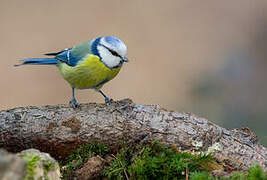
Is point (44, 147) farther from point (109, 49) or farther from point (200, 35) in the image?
point (200, 35)

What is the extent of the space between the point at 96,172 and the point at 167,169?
Answer: 340 mm

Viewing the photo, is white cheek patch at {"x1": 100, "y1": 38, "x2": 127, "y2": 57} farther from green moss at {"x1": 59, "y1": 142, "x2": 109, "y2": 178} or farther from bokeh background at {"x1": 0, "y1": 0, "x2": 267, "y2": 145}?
bokeh background at {"x1": 0, "y1": 0, "x2": 267, "y2": 145}

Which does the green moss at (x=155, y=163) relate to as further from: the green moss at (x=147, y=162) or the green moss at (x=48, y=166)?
the green moss at (x=48, y=166)

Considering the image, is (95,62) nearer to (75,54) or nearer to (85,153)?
(75,54)

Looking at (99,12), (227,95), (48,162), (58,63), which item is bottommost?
(48,162)

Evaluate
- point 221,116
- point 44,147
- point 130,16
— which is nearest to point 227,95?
point 221,116

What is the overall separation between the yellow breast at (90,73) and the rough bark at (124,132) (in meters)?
0.71

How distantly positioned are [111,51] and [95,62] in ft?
0.57

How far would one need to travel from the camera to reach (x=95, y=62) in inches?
113

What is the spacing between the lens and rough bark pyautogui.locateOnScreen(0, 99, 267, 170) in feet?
6.47

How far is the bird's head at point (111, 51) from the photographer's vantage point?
2750 mm

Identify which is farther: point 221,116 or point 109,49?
point 221,116

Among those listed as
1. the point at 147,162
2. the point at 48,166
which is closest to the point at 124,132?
the point at 147,162

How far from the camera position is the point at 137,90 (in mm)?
5281
